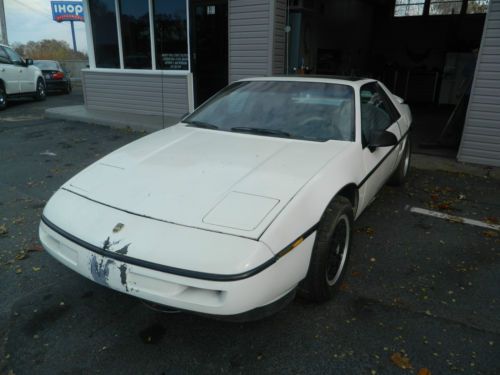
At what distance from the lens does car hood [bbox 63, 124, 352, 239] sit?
210 centimetres

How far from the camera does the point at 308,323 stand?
2.43m

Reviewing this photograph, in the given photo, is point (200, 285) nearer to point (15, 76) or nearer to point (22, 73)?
point (15, 76)

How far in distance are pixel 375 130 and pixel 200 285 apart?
2162 millimetres

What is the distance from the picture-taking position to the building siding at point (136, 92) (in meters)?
8.59

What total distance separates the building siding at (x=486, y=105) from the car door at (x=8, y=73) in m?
12.0

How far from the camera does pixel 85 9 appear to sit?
31.7ft

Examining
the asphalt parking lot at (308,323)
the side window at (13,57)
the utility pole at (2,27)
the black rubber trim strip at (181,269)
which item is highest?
the utility pole at (2,27)

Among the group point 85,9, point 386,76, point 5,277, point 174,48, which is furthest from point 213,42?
point 386,76

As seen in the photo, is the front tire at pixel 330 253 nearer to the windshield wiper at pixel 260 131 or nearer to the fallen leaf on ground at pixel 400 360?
the fallen leaf on ground at pixel 400 360

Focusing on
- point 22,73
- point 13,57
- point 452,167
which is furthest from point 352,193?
point 13,57

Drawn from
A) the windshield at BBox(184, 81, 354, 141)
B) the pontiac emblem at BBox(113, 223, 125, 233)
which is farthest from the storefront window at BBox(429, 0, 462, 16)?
the pontiac emblem at BBox(113, 223, 125, 233)

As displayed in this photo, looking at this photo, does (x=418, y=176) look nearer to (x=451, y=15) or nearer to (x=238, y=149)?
(x=238, y=149)

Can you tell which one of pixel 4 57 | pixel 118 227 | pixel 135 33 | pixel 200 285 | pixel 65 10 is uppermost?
pixel 65 10

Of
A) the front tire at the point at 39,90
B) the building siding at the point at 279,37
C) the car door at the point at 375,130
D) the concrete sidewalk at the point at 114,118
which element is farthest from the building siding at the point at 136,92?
the car door at the point at 375,130
